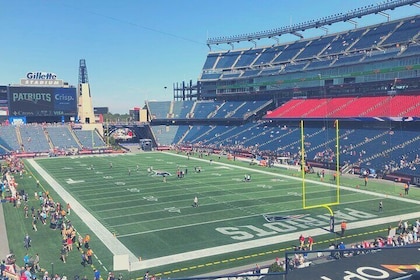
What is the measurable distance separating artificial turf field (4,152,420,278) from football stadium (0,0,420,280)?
0.11 m

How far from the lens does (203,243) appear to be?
17719mm

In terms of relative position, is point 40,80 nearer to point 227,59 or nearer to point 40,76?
point 40,76

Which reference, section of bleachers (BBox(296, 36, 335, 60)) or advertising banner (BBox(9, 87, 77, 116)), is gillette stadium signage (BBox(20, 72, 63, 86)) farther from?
section of bleachers (BBox(296, 36, 335, 60))

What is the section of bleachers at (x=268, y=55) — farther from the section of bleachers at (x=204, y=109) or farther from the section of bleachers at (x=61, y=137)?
the section of bleachers at (x=61, y=137)

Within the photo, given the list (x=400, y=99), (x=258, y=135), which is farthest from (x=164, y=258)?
(x=258, y=135)

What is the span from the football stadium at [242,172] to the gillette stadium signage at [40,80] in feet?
0.53

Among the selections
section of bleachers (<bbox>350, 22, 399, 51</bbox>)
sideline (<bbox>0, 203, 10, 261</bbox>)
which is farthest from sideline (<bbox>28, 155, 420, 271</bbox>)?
section of bleachers (<bbox>350, 22, 399, 51</bbox>)

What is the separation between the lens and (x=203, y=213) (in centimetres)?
2264

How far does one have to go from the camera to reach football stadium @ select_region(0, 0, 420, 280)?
51.7 ft

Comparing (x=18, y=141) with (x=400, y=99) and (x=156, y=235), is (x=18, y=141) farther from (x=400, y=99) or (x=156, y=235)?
(x=400, y=99)

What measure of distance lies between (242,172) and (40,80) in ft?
132

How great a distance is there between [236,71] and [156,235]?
57.0m

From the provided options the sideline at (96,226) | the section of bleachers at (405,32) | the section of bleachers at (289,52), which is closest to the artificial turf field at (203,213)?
the sideline at (96,226)

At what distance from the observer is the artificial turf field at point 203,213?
16.5 metres
